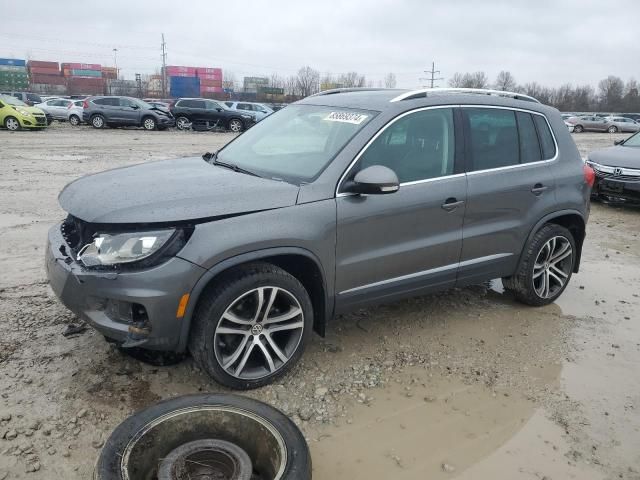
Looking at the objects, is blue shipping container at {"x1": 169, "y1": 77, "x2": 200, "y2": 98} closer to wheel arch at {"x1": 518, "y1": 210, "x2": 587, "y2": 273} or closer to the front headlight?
wheel arch at {"x1": 518, "y1": 210, "x2": 587, "y2": 273}

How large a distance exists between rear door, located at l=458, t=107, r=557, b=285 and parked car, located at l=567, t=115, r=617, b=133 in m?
39.0

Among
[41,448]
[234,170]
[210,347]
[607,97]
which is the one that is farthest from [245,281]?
[607,97]

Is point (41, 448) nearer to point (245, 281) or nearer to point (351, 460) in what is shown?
point (245, 281)

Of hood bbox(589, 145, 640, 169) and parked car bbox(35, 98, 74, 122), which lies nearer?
hood bbox(589, 145, 640, 169)

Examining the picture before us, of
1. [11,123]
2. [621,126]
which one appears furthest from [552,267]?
[621,126]

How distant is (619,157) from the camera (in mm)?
9562

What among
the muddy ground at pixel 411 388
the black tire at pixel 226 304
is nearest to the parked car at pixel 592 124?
the muddy ground at pixel 411 388

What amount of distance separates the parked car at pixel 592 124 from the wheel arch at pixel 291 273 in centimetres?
4092

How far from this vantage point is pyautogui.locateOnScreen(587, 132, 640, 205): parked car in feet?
30.3

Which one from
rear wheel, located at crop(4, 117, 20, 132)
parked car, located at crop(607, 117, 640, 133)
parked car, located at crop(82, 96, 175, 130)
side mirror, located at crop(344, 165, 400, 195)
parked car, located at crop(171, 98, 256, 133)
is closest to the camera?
side mirror, located at crop(344, 165, 400, 195)

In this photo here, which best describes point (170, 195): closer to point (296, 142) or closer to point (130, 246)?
point (130, 246)

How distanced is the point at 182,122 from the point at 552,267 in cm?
2390

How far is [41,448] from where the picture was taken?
2.73 meters

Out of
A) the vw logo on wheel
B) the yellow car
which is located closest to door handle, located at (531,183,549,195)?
the vw logo on wheel
